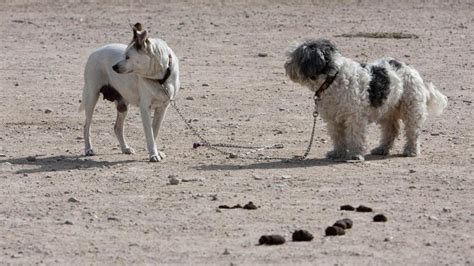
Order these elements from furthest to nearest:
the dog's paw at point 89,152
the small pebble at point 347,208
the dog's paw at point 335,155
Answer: the dog's paw at point 89,152
the dog's paw at point 335,155
the small pebble at point 347,208

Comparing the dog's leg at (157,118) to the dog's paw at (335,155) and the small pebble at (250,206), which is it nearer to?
the dog's paw at (335,155)

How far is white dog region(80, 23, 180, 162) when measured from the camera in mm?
13078

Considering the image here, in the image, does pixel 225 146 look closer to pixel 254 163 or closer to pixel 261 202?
pixel 254 163

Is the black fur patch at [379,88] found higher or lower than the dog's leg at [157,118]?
higher

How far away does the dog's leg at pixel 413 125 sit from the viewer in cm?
1347

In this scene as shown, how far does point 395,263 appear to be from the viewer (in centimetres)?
900

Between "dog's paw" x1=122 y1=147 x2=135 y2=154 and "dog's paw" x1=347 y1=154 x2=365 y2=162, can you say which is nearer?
"dog's paw" x1=347 y1=154 x2=365 y2=162

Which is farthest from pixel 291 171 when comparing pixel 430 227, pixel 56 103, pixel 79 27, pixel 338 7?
pixel 338 7

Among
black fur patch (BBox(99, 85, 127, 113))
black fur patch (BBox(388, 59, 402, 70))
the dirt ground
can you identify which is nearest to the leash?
the dirt ground

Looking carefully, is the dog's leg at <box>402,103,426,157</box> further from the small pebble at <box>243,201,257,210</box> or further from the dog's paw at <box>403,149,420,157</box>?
the small pebble at <box>243,201,257,210</box>

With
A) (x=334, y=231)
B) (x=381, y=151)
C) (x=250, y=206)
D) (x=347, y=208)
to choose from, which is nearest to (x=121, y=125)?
(x=381, y=151)

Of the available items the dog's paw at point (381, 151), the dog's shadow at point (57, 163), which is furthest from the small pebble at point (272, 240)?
the dog's paw at point (381, 151)

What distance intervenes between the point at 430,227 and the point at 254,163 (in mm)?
3327

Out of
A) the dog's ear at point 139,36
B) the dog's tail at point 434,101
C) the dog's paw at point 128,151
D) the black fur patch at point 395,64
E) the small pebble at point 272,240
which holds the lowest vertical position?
the dog's paw at point 128,151
